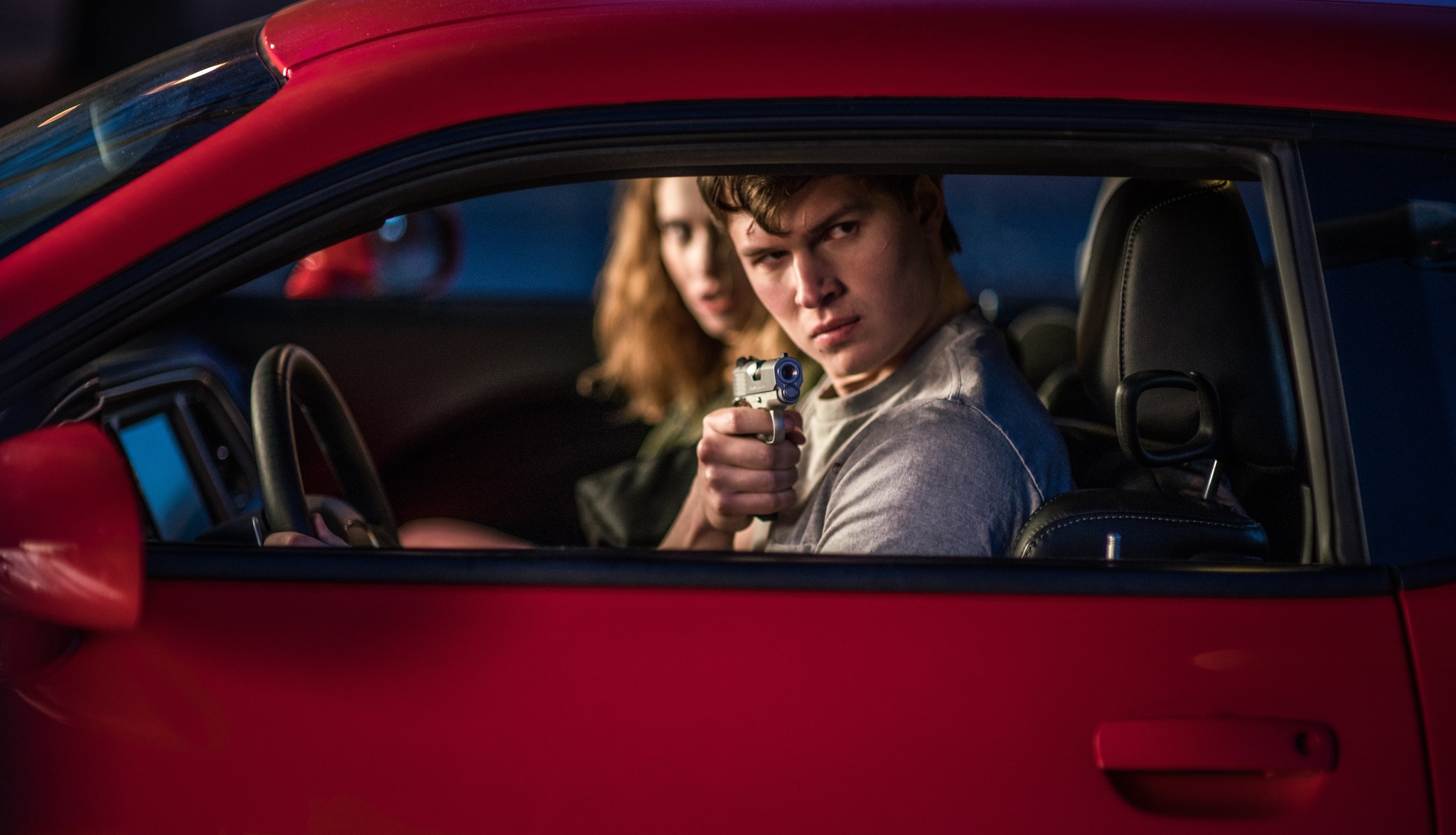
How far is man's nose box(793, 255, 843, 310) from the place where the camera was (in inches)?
59.2

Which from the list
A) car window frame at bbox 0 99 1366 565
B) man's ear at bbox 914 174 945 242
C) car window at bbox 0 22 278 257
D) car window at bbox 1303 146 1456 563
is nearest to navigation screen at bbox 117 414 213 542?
car window at bbox 0 22 278 257

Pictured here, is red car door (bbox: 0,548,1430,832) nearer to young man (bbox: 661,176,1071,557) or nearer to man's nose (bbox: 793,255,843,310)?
young man (bbox: 661,176,1071,557)

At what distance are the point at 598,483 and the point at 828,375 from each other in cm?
92

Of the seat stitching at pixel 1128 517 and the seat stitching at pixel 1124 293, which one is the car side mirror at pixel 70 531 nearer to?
the seat stitching at pixel 1128 517

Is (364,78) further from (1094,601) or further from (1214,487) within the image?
(1214,487)

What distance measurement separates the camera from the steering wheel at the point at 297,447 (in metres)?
1.48

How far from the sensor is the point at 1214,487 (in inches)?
53.2

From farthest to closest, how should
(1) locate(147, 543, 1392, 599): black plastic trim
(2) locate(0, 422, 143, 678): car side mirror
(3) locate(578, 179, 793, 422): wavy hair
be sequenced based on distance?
(3) locate(578, 179, 793, 422): wavy hair, (1) locate(147, 543, 1392, 599): black plastic trim, (2) locate(0, 422, 143, 678): car side mirror

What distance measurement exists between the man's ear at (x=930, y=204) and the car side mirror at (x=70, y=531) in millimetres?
1050

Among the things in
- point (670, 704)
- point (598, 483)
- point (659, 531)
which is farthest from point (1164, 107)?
point (598, 483)

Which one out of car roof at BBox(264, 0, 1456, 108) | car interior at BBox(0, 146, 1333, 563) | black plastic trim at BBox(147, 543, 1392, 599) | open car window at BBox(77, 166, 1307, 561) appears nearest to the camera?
black plastic trim at BBox(147, 543, 1392, 599)

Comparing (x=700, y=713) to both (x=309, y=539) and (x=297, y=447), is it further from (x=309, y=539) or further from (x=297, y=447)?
(x=297, y=447)

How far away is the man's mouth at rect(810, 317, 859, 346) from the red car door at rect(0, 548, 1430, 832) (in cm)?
62

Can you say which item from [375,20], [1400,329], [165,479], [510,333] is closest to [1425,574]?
[1400,329]
